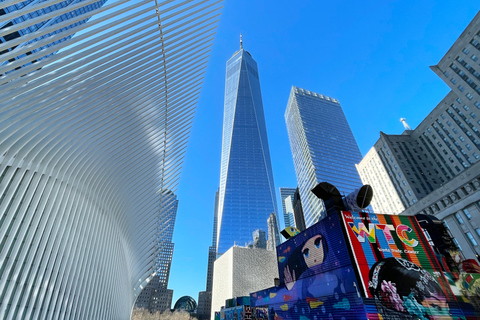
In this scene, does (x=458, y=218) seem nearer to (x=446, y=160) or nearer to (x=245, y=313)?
(x=446, y=160)

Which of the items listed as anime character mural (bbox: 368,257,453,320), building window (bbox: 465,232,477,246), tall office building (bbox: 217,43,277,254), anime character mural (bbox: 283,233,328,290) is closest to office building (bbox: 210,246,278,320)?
building window (bbox: 465,232,477,246)

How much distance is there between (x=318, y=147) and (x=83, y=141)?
12757 cm

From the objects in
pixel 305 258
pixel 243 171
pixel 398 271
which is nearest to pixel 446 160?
pixel 398 271

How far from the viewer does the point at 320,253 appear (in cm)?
1691

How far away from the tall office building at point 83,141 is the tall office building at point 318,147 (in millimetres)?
104063

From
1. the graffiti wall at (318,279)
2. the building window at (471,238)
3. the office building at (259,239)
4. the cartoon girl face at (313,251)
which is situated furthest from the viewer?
the office building at (259,239)

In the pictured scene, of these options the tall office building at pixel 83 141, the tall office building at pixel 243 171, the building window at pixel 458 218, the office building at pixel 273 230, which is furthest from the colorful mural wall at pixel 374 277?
the tall office building at pixel 243 171

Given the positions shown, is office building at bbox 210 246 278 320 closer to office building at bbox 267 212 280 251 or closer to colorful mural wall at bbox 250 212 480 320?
colorful mural wall at bbox 250 212 480 320

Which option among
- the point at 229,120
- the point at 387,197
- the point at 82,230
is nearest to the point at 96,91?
the point at 82,230

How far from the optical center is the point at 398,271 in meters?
14.4

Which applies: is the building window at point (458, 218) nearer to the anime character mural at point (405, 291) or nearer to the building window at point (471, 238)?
the building window at point (471, 238)

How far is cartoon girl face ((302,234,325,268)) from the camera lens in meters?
17.0

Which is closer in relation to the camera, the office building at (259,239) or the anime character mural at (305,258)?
the anime character mural at (305,258)

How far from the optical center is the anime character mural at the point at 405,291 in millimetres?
13125
